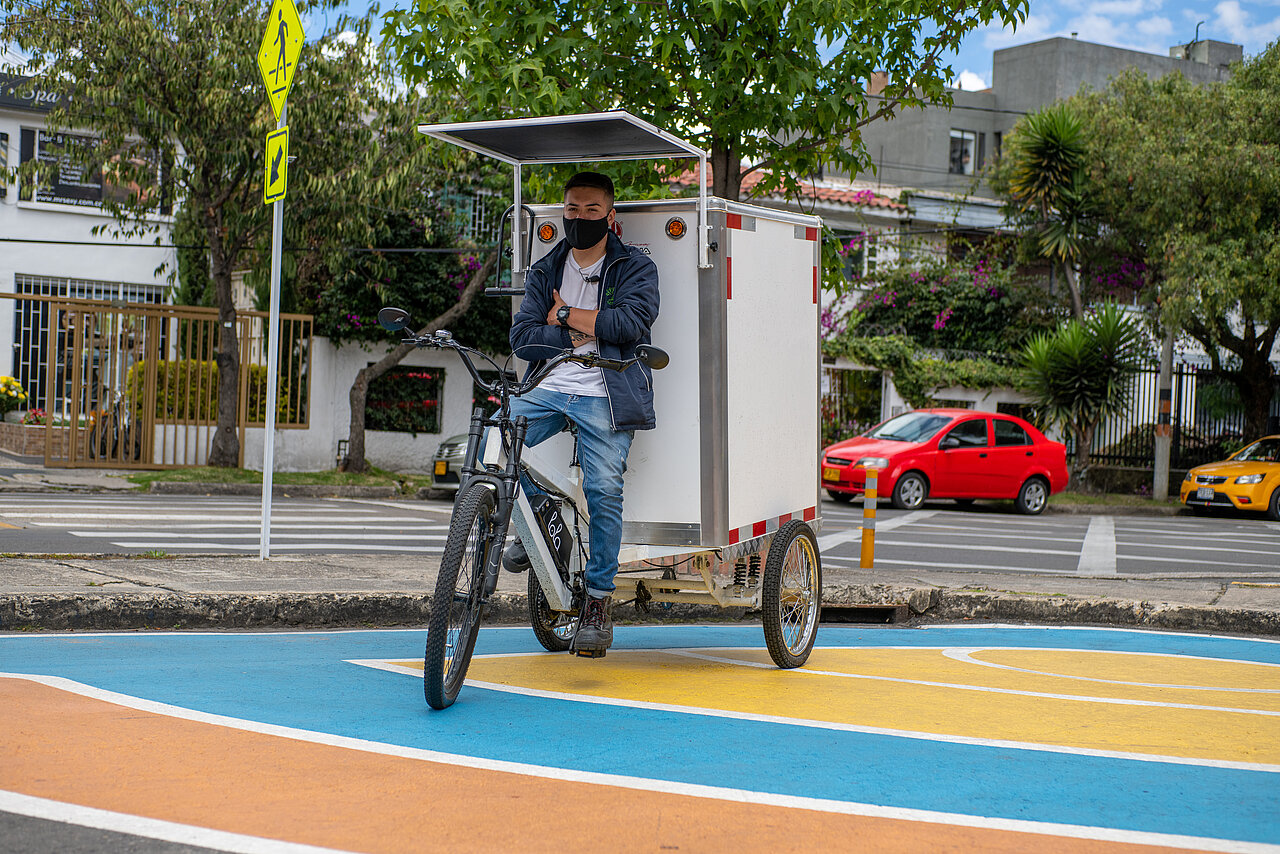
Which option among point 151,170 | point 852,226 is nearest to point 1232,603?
point 151,170

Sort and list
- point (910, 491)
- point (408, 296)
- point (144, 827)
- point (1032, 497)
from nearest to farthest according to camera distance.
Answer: point (144, 827), point (910, 491), point (1032, 497), point (408, 296)

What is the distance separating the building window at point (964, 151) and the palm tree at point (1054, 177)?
49.2 feet

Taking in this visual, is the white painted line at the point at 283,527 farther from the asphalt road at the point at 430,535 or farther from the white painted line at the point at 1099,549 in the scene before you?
the white painted line at the point at 1099,549

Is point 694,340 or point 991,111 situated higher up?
point 991,111

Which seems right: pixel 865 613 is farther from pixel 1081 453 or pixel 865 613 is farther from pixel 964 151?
pixel 964 151

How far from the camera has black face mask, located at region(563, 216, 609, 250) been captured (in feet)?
19.2

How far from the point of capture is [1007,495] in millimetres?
22031

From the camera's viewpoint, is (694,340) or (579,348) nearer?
(579,348)

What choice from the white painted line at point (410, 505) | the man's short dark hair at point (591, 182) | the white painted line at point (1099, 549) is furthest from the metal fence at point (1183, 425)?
the man's short dark hair at point (591, 182)

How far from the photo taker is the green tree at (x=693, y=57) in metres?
8.78

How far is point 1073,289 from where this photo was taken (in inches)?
1121

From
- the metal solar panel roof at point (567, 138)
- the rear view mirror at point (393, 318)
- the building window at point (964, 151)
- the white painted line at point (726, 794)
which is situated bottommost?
the white painted line at point (726, 794)

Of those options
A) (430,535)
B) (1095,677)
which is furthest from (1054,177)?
(1095,677)

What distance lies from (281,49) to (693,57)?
2894 millimetres
